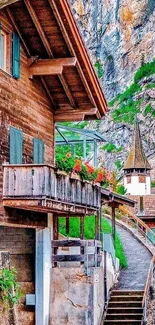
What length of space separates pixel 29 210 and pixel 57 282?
2.75 m

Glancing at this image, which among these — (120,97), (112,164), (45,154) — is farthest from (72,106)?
(120,97)

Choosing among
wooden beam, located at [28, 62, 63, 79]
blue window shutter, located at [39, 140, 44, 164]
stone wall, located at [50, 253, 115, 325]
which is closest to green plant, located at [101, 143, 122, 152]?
blue window shutter, located at [39, 140, 44, 164]

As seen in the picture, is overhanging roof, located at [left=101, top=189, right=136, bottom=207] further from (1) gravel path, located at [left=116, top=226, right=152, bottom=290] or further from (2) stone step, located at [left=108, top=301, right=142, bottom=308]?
(2) stone step, located at [left=108, top=301, right=142, bottom=308]

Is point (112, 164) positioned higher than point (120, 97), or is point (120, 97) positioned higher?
point (120, 97)

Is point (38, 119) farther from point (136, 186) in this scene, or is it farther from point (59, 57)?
point (136, 186)

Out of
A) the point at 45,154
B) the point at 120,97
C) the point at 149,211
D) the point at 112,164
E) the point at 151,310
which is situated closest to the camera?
the point at 45,154

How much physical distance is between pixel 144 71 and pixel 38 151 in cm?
6842

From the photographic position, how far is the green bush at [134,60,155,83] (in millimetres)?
89250

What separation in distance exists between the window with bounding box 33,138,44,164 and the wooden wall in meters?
0.15

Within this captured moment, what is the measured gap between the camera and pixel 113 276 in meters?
28.3

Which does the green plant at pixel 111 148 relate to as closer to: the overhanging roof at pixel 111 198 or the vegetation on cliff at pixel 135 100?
the vegetation on cliff at pixel 135 100

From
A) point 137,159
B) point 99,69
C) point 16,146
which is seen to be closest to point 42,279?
point 16,146

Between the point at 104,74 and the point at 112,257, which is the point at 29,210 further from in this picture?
the point at 104,74

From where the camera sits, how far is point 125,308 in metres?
26.0
